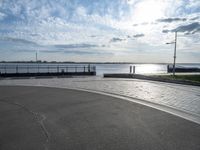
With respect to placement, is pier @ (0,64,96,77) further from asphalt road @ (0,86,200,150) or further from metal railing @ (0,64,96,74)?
asphalt road @ (0,86,200,150)

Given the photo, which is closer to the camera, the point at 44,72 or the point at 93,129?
the point at 93,129

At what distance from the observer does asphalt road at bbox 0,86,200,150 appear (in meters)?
4.09

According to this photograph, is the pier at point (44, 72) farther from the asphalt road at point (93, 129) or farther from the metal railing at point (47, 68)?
the asphalt road at point (93, 129)

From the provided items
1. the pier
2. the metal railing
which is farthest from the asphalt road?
the metal railing

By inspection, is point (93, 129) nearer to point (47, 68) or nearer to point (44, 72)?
point (44, 72)

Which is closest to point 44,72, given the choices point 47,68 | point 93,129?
point 47,68

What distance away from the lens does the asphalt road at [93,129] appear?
4.09 meters

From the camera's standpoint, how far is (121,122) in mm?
5590

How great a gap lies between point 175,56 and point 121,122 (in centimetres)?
2241

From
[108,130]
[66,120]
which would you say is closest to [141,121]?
[108,130]

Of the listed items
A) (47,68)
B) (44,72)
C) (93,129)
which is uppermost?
(47,68)

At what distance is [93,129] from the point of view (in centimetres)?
499

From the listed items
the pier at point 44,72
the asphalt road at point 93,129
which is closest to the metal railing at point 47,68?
the pier at point 44,72

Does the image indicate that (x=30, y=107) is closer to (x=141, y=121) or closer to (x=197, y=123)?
(x=141, y=121)
